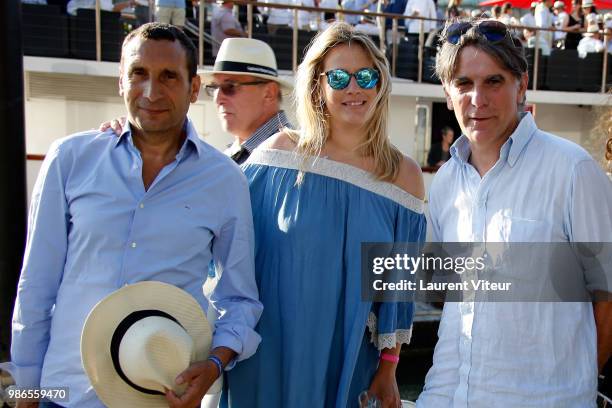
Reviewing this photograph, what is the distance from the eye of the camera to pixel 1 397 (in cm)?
219

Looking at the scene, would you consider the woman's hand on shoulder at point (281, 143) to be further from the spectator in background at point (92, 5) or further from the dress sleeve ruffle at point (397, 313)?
the spectator in background at point (92, 5)

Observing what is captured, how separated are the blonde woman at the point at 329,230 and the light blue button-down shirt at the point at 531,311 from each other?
0.54m

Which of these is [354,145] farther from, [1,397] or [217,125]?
[217,125]

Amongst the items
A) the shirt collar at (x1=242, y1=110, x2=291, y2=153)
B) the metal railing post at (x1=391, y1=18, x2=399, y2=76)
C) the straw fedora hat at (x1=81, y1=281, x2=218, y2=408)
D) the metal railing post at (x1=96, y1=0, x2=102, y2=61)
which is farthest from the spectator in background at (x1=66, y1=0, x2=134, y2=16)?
the straw fedora hat at (x1=81, y1=281, x2=218, y2=408)

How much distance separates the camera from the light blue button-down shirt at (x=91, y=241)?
2.19 m

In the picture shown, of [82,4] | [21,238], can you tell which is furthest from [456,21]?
[82,4]

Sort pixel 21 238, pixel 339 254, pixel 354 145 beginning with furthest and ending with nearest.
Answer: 1. pixel 21 238
2. pixel 354 145
3. pixel 339 254

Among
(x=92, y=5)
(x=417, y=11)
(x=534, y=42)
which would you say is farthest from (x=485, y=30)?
(x=534, y=42)

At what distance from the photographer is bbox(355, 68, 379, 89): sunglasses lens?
280 centimetres

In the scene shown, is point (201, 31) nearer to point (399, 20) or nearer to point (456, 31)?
point (399, 20)

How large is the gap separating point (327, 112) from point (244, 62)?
124 cm

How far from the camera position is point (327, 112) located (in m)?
2.90

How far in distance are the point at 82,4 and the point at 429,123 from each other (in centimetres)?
720

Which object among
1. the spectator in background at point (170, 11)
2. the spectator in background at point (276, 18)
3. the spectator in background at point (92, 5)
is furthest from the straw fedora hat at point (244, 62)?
the spectator in background at point (276, 18)
